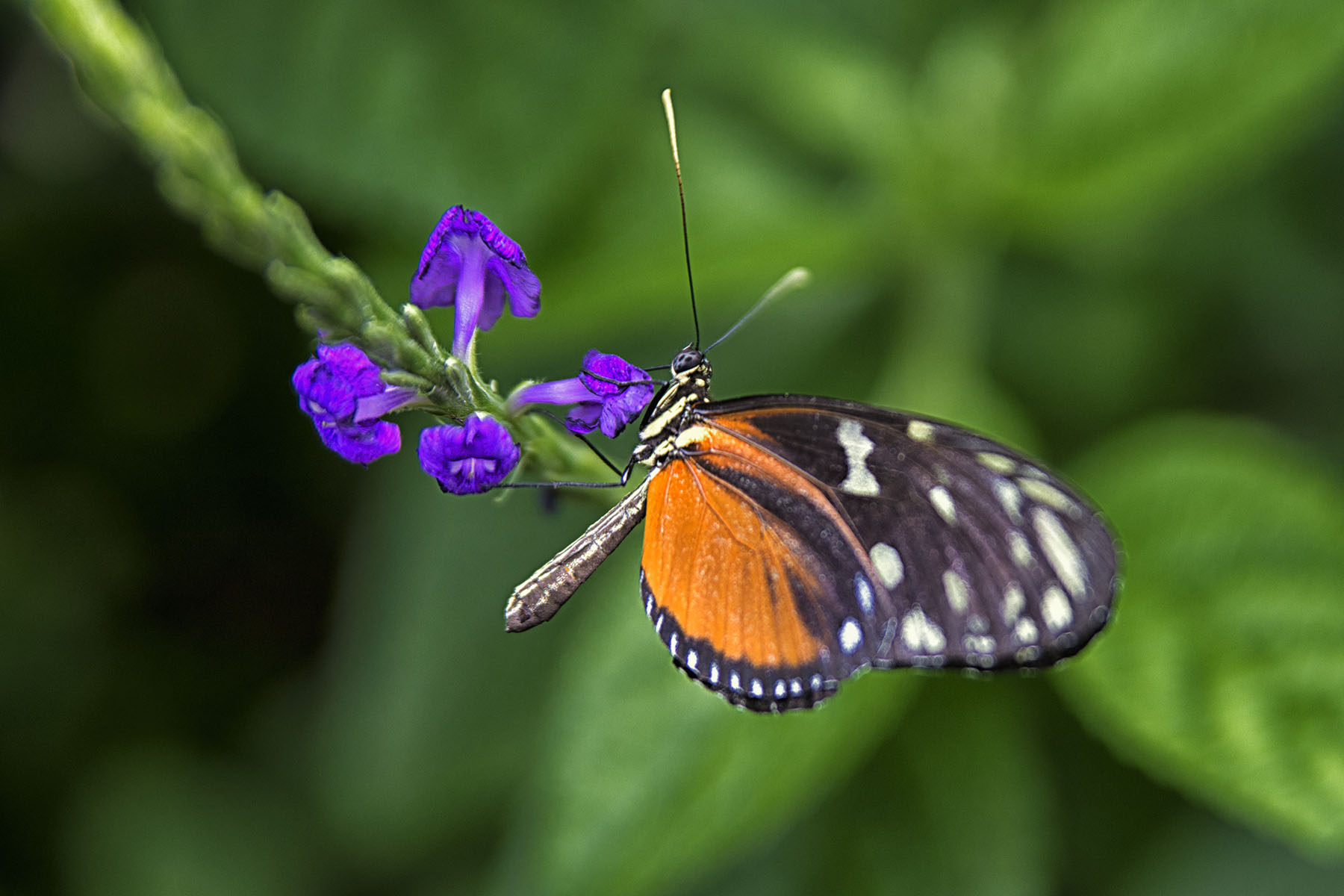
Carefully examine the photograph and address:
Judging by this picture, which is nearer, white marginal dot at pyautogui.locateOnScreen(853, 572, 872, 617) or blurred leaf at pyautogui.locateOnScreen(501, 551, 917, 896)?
white marginal dot at pyautogui.locateOnScreen(853, 572, 872, 617)

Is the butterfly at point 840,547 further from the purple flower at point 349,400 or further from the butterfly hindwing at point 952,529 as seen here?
the purple flower at point 349,400

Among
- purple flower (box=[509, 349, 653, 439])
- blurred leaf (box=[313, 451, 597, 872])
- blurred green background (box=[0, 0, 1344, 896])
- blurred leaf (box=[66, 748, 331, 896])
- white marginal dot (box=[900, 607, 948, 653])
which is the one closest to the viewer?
purple flower (box=[509, 349, 653, 439])

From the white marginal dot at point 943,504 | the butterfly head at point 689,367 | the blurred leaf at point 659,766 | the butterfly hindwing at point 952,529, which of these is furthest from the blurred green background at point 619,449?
the white marginal dot at point 943,504

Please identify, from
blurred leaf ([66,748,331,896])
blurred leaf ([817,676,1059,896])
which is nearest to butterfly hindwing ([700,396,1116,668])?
blurred leaf ([817,676,1059,896])

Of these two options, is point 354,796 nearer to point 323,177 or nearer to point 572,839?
point 572,839

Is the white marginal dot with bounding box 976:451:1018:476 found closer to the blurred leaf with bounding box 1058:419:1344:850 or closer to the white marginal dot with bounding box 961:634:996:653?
the white marginal dot with bounding box 961:634:996:653

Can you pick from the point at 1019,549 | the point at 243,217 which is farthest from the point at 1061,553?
the point at 243,217
